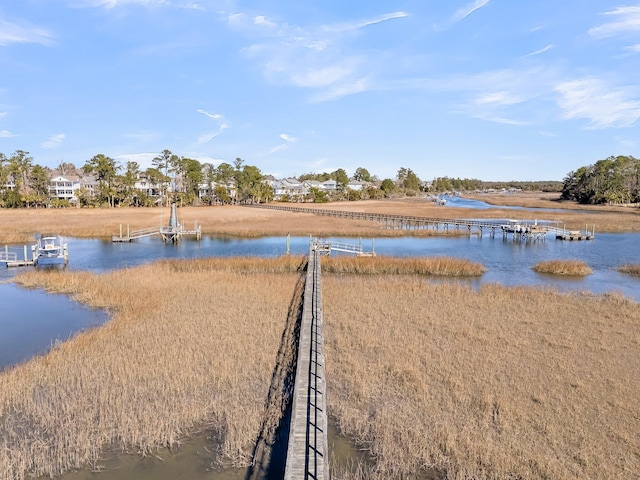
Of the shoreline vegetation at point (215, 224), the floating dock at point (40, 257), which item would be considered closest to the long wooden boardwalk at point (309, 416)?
the floating dock at point (40, 257)

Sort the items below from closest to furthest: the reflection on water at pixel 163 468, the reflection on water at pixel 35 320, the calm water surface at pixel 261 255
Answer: the reflection on water at pixel 163 468 → the reflection on water at pixel 35 320 → the calm water surface at pixel 261 255

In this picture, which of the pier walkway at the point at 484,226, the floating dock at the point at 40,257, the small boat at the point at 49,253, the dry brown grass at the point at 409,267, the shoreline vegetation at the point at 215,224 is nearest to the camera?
the dry brown grass at the point at 409,267

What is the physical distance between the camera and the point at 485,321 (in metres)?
19.7

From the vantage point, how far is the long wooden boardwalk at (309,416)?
830cm

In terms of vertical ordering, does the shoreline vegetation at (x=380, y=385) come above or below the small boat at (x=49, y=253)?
below

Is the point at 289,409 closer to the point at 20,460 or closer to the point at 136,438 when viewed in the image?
the point at 136,438

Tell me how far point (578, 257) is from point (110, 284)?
4282 centimetres

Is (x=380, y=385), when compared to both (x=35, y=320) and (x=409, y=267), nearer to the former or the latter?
(x=35, y=320)

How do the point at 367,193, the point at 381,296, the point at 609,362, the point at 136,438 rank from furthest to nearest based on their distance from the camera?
the point at 367,193 → the point at 381,296 → the point at 609,362 → the point at 136,438

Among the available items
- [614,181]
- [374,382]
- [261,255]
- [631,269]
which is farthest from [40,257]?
[614,181]

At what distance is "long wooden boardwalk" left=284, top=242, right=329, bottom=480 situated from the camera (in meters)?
8.30

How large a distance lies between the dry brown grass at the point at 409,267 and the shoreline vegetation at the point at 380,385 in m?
10.0

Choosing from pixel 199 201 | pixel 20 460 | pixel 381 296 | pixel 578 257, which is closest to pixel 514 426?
pixel 20 460

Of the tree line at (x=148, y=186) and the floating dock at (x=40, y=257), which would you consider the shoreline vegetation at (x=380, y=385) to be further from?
the tree line at (x=148, y=186)
